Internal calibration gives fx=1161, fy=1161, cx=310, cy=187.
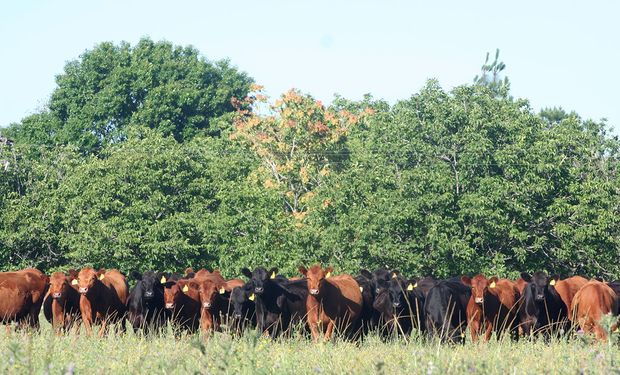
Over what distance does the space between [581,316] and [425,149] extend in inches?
884

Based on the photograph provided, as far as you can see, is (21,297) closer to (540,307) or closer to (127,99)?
(540,307)

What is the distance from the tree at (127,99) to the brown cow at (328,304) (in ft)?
123

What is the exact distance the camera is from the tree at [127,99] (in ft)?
195

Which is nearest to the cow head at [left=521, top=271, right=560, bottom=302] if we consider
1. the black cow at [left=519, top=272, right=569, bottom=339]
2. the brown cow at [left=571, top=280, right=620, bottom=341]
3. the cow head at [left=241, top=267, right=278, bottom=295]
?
the black cow at [left=519, top=272, right=569, bottom=339]

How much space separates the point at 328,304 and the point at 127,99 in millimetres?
42683

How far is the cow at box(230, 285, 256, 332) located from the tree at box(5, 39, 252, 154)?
123 feet

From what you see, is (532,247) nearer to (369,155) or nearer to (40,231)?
(369,155)

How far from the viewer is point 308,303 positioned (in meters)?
19.8

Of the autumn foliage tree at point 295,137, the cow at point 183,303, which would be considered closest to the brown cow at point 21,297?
the cow at point 183,303

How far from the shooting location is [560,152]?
4231 cm

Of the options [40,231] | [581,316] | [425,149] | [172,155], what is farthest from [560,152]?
[581,316]

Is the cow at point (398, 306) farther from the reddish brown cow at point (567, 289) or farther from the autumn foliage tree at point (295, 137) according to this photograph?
the autumn foliage tree at point (295, 137)

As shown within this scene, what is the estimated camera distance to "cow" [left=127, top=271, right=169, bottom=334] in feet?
68.6

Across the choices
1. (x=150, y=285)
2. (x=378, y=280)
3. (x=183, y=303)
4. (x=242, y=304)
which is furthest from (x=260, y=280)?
(x=378, y=280)
